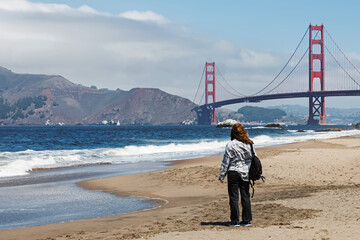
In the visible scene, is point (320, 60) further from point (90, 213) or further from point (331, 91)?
point (90, 213)

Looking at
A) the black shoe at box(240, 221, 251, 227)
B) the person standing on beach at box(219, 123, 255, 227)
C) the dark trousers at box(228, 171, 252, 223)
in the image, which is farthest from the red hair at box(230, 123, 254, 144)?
the black shoe at box(240, 221, 251, 227)

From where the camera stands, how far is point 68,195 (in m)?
10.2

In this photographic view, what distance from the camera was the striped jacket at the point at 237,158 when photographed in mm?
6344

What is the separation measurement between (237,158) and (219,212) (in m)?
1.37

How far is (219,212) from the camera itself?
7.39 metres

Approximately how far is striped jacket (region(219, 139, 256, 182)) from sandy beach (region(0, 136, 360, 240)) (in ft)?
2.26

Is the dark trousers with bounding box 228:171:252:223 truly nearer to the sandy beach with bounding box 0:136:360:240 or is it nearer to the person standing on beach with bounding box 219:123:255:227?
the person standing on beach with bounding box 219:123:255:227

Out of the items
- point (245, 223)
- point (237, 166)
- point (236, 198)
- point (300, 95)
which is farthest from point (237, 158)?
point (300, 95)

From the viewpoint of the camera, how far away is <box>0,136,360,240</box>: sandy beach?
19.1 ft

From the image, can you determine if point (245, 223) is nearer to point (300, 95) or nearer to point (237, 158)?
point (237, 158)

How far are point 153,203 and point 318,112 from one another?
9280 cm

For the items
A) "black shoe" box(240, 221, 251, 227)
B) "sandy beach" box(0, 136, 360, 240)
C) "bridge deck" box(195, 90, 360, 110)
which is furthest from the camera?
"bridge deck" box(195, 90, 360, 110)

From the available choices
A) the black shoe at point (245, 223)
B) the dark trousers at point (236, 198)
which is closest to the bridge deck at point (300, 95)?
the dark trousers at point (236, 198)

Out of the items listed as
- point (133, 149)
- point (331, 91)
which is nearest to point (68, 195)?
point (133, 149)
